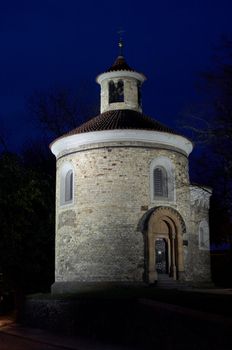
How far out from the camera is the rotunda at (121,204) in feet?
80.8

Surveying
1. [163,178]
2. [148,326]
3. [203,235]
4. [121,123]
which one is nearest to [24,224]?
[121,123]

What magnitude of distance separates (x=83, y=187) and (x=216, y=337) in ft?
46.6

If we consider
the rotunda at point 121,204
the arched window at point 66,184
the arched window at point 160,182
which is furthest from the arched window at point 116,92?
the arched window at point 160,182

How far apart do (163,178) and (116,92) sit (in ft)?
20.3

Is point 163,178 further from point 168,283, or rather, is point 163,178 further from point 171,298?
point 171,298

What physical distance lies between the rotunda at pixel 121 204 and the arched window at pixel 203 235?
2.86 meters

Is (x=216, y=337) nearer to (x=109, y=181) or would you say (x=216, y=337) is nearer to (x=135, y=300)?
(x=135, y=300)

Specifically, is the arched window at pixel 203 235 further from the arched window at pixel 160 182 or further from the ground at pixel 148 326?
the ground at pixel 148 326

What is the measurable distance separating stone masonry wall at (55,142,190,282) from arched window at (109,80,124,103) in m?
4.56

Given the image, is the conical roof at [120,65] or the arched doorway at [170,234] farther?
the conical roof at [120,65]

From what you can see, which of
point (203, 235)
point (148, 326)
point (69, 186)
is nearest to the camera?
point (148, 326)

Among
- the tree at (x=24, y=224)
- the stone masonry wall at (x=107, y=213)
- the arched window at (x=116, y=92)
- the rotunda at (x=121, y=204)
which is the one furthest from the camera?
the arched window at (x=116, y=92)

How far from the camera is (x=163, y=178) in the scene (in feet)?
86.4

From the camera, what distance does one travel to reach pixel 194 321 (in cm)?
1354
